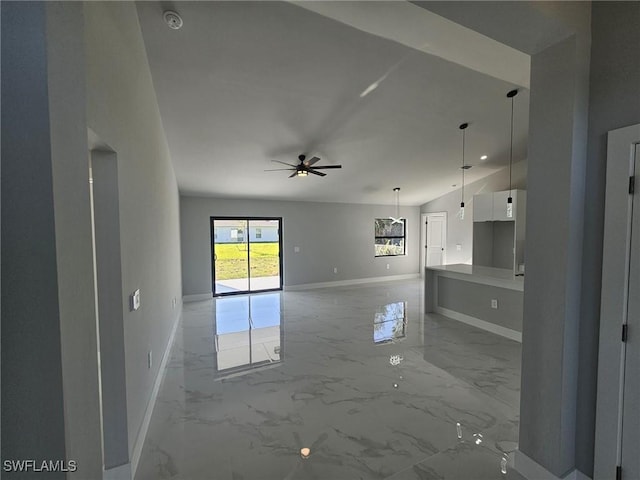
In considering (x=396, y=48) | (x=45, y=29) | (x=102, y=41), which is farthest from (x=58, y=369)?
(x=396, y=48)

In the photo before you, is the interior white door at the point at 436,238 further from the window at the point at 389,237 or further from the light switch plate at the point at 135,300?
the light switch plate at the point at 135,300

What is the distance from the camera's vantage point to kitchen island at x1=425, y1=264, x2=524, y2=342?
13.4 ft

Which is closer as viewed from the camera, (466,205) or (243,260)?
(243,260)

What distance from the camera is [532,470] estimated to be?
175 cm

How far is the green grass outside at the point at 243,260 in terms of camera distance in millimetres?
7164

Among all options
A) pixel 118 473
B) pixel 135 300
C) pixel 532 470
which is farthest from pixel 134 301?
pixel 532 470

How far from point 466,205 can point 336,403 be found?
23.2 ft

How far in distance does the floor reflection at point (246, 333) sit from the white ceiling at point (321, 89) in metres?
2.65

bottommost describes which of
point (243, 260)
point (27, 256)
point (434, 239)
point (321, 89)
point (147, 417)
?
point (147, 417)

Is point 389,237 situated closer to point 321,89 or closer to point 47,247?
point 321,89

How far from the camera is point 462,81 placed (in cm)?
342

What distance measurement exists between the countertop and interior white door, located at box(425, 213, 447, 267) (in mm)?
3782

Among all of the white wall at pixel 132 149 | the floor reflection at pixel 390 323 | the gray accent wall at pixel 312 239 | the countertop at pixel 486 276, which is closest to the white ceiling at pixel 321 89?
the white wall at pixel 132 149

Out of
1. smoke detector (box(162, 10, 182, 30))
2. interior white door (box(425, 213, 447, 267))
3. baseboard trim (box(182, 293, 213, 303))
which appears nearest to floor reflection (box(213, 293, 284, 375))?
baseboard trim (box(182, 293, 213, 303))
